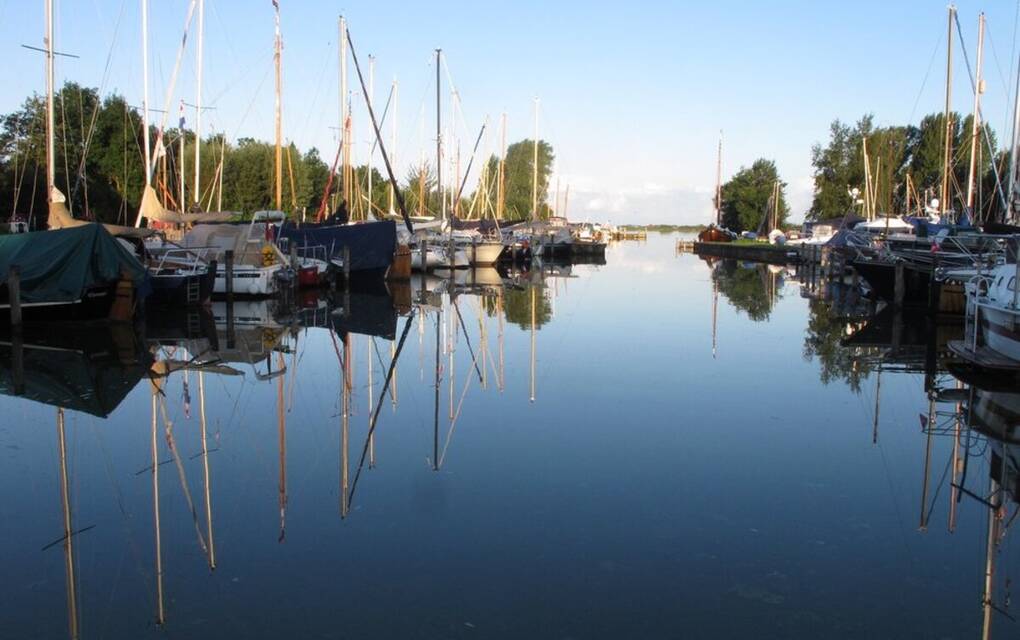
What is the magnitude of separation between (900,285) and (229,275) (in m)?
20.8

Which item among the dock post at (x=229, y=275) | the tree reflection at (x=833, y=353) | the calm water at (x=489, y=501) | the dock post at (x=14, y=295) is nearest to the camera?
the calm water at (x=489, y=501)

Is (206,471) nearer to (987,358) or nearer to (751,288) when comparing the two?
(987,358)

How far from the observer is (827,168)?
96.2 metres

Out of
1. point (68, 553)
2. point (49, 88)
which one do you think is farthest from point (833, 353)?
point (49, 88)

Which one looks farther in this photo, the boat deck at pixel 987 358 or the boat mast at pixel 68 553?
the boat deck at pixel 987 358

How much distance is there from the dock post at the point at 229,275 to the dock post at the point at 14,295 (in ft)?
24.9

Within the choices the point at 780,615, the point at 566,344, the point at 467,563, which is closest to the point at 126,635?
the point at 467,563

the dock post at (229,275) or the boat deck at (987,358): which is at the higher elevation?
the dock post at (229,275)

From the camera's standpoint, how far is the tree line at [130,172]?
48188 millimetres

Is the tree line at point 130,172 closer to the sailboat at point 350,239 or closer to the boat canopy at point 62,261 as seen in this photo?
the sailboat at point 350,239

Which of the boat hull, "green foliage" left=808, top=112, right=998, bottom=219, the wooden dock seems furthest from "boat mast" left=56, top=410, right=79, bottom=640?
"green foliage" left=808, top=112, right=998, bottom=219

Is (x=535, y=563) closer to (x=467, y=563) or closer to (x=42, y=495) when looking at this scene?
(x=467, y=563)

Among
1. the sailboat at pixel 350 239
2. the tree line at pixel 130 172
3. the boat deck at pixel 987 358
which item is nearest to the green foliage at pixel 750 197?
the tree line at pixel 130 172

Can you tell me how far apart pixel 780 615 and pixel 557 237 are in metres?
66.4
